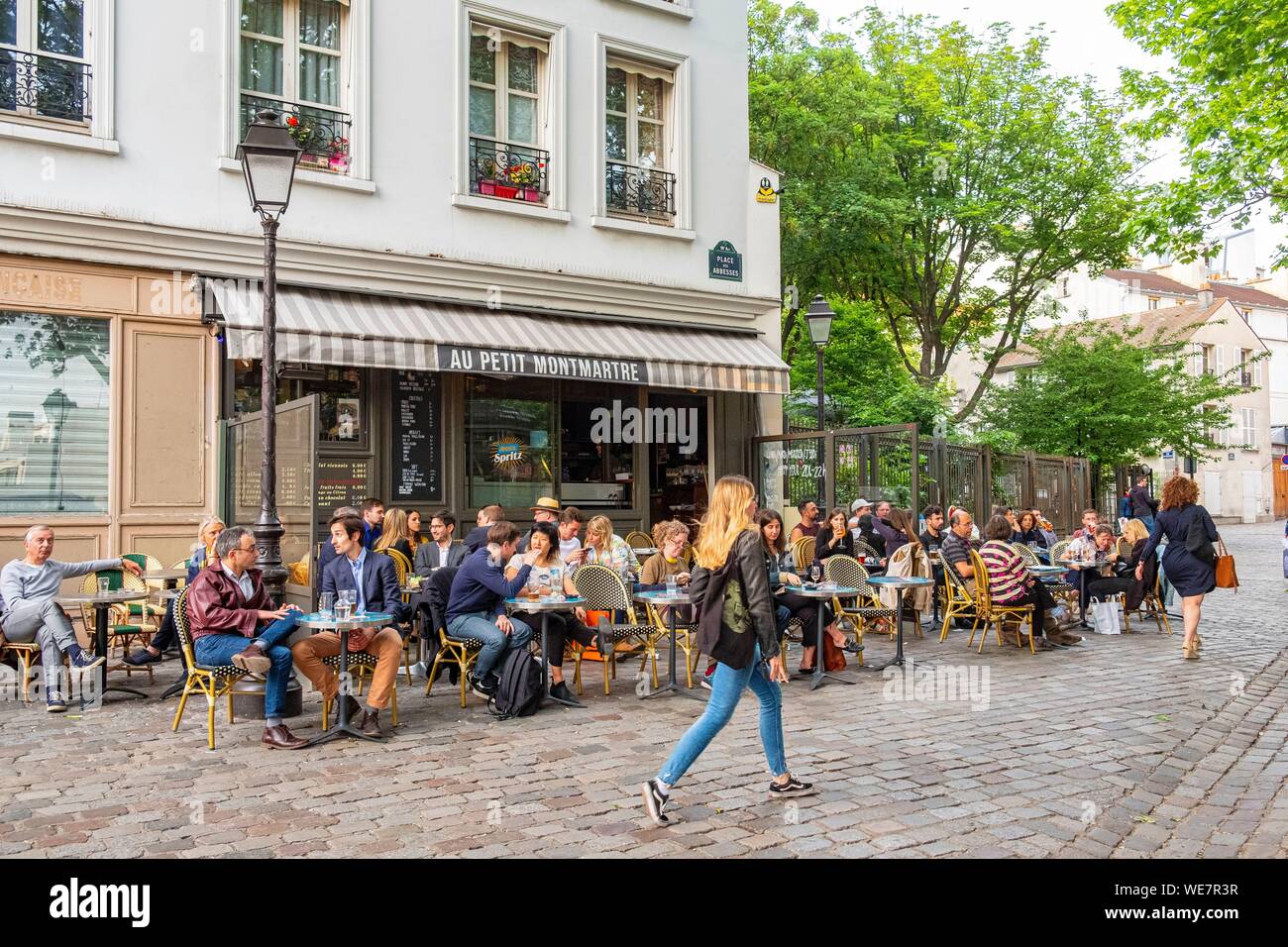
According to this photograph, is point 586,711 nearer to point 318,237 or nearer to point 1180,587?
point 1180,587

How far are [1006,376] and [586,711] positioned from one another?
1875 inches

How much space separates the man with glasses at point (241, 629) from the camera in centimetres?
659

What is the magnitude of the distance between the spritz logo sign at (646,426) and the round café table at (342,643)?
25.1 ft

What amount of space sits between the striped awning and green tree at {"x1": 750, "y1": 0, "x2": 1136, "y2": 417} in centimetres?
804

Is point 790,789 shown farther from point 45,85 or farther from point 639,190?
point 639,190

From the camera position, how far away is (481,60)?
533 inches

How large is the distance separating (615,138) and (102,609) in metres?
9.34

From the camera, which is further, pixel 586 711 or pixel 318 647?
pixel 586 711

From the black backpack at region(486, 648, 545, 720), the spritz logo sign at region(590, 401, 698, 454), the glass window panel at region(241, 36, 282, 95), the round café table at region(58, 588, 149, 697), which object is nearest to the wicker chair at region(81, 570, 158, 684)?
the round café table at region(58, 588, 149, 697)

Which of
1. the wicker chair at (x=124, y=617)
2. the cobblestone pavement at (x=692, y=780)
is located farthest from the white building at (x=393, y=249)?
the cobblestone pavement at (x=692, y=780)

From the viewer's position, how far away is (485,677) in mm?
7766

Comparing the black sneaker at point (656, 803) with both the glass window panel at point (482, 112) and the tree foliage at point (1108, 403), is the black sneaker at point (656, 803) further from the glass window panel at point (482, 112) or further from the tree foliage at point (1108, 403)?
the tree foliage at point (1108, 403)

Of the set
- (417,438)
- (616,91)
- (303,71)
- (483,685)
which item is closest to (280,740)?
(483,685)
